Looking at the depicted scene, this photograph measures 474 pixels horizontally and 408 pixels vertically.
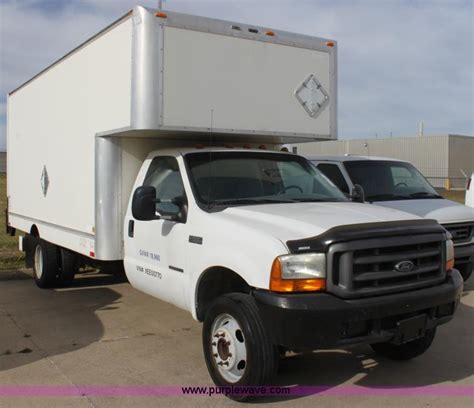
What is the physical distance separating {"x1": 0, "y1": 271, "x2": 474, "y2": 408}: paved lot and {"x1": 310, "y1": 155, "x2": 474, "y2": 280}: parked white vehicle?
102cm

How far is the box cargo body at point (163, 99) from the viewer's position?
18.0ft

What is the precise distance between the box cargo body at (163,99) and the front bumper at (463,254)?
2596 millimetres

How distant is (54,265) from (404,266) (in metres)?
5.73

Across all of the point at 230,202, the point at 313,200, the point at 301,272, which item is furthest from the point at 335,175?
the point at 301,272

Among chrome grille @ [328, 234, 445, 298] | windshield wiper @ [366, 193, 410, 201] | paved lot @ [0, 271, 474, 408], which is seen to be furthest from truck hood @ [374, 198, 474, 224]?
chrome grille @ [328, 234, 445, 298]

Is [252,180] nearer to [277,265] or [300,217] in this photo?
[300,217]

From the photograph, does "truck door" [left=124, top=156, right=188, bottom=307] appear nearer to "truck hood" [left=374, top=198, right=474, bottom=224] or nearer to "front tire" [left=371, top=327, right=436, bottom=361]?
"front tire" [left=371, top=327, right=436, bottom=361]

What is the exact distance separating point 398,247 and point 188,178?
6.62ft

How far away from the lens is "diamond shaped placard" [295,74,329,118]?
6.40m

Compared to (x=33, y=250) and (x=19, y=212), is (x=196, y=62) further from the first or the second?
(x=19, y=212)

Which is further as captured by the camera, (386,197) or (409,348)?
(386,197)

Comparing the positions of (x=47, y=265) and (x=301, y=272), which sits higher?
(x=301, y=272)

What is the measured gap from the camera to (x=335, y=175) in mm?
9039

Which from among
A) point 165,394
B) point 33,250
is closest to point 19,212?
point 33,250
